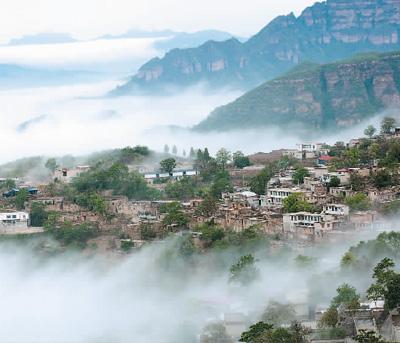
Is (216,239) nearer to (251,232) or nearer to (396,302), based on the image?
(251,232)

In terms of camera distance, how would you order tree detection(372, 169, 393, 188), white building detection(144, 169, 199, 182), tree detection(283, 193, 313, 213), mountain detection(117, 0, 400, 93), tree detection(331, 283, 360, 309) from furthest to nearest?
1. mountain detection(117, 0, 400, 93)
2. white building detection(144, 169, 199, 182)
3. tree detection(372, 169, 393, 188)
4. tree detection(283, 193, 313, 213)
5. tree detection(331, 283, 360, 309)

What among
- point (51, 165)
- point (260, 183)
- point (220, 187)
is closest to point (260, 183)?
point (260, 183)

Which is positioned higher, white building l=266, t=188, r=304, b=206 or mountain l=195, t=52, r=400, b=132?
mountain l=195, t=52, r=400, b=132

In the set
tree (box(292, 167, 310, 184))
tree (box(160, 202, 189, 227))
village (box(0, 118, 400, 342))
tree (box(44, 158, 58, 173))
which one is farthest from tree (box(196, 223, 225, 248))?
tree (box(44, 158, 58, 173))

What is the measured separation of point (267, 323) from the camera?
16.9 m

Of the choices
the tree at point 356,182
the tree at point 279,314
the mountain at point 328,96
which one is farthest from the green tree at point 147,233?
the mountain at point 328,96

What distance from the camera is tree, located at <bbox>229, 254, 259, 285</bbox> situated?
19.7 meters

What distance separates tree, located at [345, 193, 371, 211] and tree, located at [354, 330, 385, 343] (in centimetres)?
749

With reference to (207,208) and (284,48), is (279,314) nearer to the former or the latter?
(207,208)

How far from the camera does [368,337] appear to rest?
14.5 m

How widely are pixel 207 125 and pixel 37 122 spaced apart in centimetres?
1257

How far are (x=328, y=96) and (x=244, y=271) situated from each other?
3116 centimetres

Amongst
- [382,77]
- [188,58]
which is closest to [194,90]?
[188,58]

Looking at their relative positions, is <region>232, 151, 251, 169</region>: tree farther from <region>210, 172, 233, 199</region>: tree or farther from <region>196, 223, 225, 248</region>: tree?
<region>196, 223, 225, 248</region>: tree
